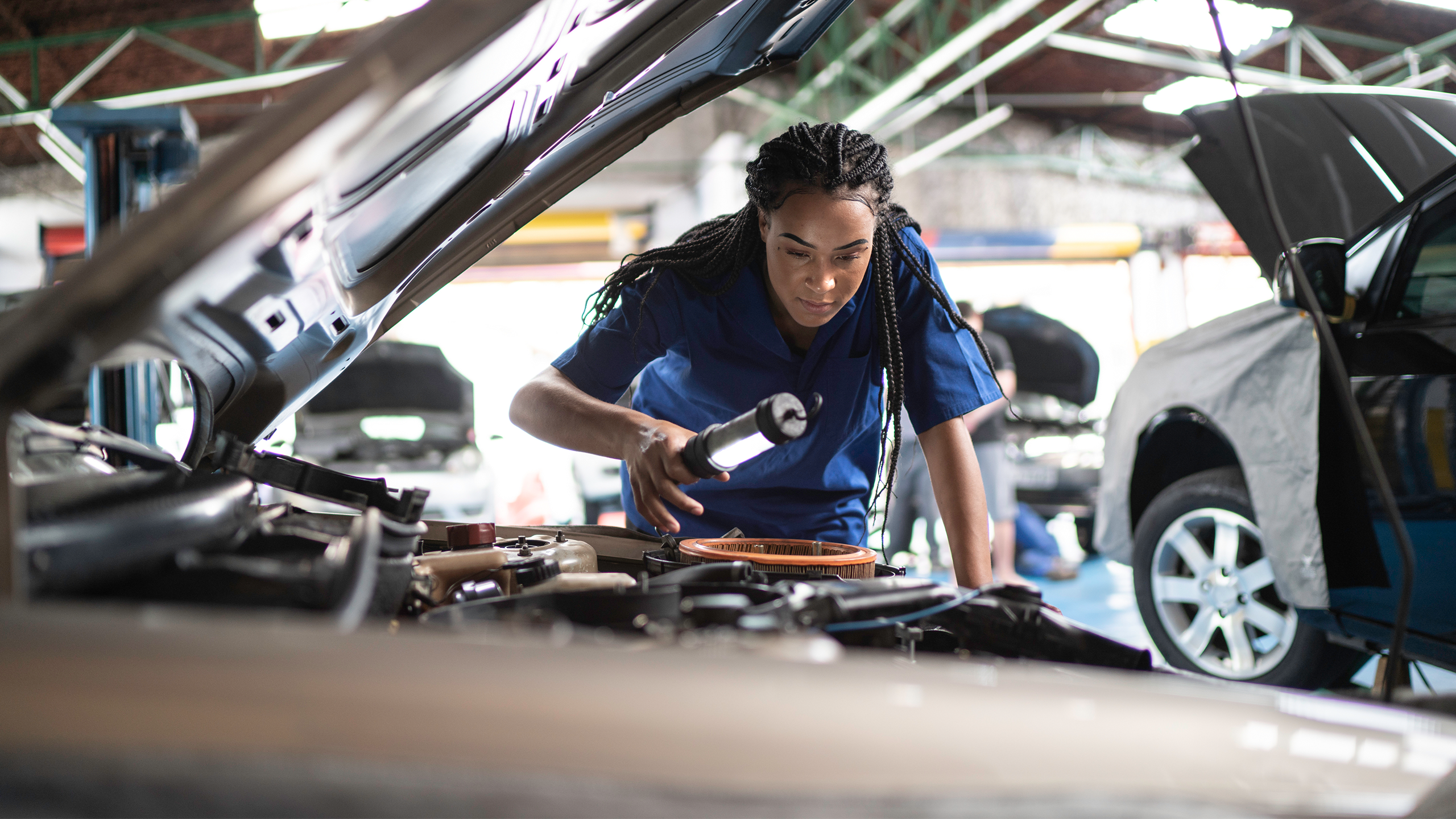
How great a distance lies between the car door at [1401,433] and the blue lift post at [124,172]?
2652 mm

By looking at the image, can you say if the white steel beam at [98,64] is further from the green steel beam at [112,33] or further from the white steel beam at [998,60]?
the white steel beam at [998,60]

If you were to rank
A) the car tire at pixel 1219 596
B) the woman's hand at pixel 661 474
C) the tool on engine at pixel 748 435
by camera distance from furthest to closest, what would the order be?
the car tire at pixel 1219 596
the woman's hand at pixel 661 474
the tool on engine at pixel 748 435

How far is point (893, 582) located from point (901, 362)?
0.75 m

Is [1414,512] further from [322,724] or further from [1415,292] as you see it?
[322,724]

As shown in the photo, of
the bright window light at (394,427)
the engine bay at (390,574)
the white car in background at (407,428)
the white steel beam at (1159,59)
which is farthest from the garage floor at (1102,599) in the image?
the white steel beam at (1159,59)

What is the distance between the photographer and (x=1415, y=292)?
6.29ft

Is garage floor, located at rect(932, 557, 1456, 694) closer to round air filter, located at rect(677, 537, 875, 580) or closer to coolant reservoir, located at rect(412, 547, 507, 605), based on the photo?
round air filter, located at rect(677, 537, 875, 580)

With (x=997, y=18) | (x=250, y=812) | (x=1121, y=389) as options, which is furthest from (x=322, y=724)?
(x=997, y=18)

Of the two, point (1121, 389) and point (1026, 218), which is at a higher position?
point (1026, 218)

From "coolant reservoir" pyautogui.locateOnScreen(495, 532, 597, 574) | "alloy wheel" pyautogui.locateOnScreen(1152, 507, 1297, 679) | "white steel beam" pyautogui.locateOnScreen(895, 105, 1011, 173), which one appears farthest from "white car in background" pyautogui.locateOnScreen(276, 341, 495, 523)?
"white steel beam" pyautogui.locateOnScreen(895, 105, 1011, 173)

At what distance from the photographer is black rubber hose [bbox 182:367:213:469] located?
1.03 m

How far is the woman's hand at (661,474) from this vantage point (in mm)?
1150

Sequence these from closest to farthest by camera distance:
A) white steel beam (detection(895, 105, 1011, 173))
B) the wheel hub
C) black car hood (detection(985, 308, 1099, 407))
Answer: the wheel hub < black car hood (detection(985, 308, 1099, 407)) < white steel beam (detection(895, 105, 1011, 173))

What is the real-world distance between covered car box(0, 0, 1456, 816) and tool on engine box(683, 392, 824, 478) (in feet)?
0.64
